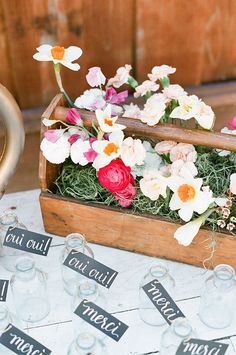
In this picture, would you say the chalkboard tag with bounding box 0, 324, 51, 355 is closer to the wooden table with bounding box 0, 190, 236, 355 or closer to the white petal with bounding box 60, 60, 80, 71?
the wooden table with bounding box 0, 190, 236, 355

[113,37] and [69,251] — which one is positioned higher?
[113,37]

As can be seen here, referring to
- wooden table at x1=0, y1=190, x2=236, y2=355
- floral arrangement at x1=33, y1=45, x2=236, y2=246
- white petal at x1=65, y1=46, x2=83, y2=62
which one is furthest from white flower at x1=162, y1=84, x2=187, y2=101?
wooden table at x1=0, y1=190, x2=236, y2=355

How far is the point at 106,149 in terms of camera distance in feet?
3.84

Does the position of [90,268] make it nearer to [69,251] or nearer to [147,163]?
[69,251]

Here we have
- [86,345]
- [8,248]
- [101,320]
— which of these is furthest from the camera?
[8,248]

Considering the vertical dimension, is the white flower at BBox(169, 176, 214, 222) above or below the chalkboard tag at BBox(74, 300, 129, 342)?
above

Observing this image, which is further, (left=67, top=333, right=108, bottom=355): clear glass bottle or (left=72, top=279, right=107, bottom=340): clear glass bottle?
(left=72, top=279, right=107, bottom=340): clear glass bottle

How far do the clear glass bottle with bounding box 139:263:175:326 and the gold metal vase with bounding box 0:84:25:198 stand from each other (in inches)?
13.3

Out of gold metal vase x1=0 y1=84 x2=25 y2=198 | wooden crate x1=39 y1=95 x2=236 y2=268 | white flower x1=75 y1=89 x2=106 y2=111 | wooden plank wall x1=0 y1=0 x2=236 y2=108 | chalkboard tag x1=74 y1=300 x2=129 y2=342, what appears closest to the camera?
gold metal vase x1=0 y1=84 x2=25 y2=198

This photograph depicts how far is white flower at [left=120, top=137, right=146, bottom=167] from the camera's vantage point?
1165mm

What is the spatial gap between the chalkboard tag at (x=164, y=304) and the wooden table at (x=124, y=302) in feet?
0.17

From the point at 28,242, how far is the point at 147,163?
0.97 ft

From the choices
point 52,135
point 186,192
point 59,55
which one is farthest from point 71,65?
point 186,192

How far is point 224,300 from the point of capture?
3.91 ft
